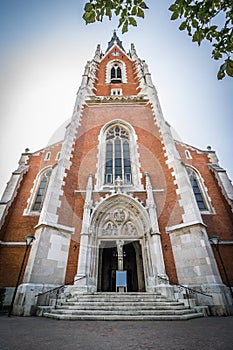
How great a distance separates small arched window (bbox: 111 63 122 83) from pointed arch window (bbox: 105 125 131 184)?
402 inches

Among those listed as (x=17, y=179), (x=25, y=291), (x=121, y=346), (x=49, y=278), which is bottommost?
(x=121, y=346)

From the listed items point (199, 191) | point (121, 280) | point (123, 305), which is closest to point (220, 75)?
point (123, 305)

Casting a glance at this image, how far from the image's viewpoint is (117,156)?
42.0ft

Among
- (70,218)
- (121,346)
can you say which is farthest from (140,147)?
(121,346)

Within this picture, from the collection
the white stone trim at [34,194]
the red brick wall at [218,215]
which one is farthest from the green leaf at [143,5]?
the white stone trim at [34,194]

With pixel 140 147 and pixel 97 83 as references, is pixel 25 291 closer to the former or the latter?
pixel 140 147

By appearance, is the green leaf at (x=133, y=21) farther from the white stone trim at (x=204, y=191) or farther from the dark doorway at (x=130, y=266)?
the dark doorway at (x=130, y=266)

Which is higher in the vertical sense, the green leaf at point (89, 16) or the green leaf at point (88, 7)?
the green leaf at point (88, 7)

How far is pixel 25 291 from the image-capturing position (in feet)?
20.4

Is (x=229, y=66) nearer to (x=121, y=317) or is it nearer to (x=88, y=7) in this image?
(x=88, y=7)

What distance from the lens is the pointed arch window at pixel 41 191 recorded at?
1130 cm

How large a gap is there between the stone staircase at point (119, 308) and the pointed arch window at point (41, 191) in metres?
6.29

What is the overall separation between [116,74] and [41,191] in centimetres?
1853

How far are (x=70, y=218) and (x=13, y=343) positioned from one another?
6.46 meters
